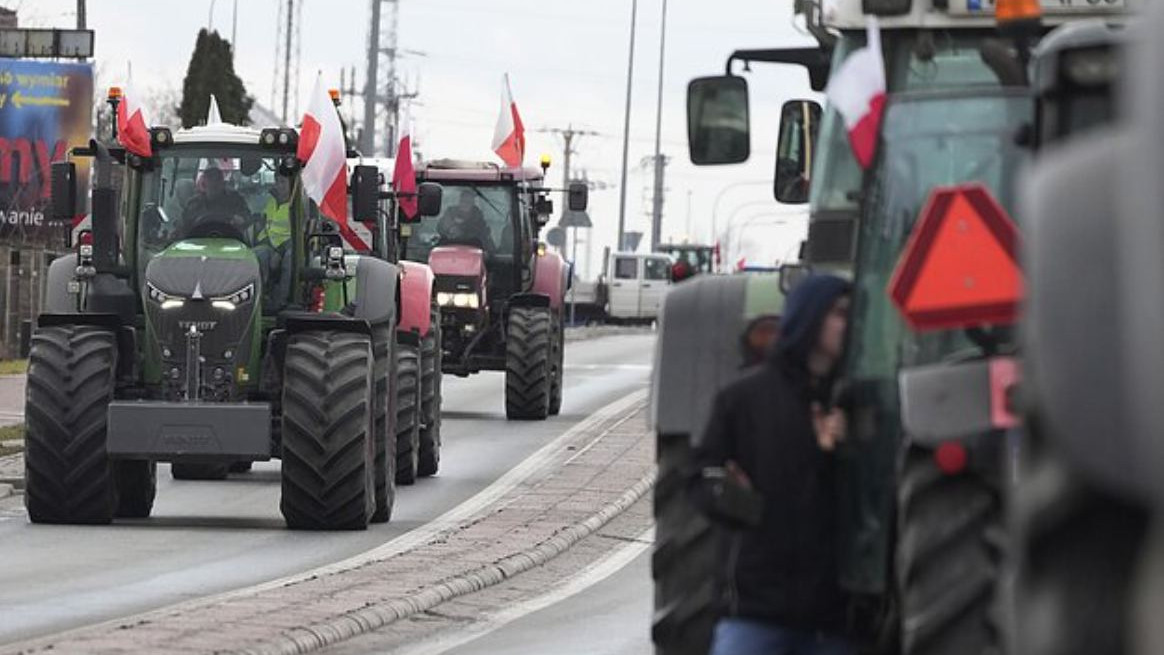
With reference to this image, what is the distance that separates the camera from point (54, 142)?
207ft

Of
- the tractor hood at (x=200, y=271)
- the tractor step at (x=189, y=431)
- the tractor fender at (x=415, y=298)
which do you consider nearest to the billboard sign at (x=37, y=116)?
the tractor fender at (x=415, y=298)

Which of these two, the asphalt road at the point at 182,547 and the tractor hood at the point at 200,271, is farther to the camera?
the tractor hood at the point at 200,271

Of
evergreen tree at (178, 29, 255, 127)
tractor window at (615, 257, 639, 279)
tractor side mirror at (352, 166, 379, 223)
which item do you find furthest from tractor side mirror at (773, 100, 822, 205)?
tractor window at (615, 257, 639, 279)

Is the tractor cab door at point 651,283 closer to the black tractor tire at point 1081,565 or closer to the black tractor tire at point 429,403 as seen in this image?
the black tractor tire at point 429,403

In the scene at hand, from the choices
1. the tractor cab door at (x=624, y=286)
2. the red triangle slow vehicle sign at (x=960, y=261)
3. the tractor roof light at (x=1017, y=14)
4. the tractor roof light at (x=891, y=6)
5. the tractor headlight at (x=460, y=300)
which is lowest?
the tractor cab door at (x=624, y=286)

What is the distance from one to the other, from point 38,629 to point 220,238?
7.28m

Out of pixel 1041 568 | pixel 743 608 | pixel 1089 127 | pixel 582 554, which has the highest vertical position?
pixel 1089 127

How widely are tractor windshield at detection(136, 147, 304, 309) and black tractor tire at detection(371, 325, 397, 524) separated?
0.88m

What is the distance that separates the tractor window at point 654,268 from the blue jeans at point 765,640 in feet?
270

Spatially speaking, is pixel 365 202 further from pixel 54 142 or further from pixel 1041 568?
pixel 54 142

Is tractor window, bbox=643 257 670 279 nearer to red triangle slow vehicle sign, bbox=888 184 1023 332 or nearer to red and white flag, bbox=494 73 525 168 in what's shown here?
red and white flag, bbox=494 73 525 168

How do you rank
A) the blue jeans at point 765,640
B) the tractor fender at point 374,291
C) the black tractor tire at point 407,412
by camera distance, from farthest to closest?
the black tractor tire at point 407,412
the tractor fender at point 374,291
the blue jeans at point 765,640

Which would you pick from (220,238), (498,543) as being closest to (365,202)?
(220,238)

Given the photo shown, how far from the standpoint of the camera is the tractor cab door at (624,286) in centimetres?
9056
